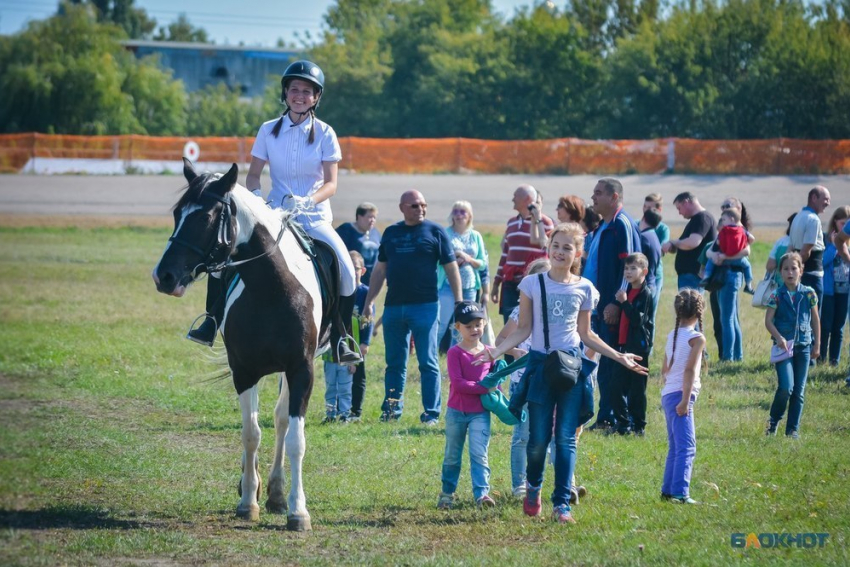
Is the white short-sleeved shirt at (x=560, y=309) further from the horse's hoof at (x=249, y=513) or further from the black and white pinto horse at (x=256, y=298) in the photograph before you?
the horse's hoof at (x=249, y=513)

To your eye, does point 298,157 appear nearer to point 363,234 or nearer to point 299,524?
point 299,524

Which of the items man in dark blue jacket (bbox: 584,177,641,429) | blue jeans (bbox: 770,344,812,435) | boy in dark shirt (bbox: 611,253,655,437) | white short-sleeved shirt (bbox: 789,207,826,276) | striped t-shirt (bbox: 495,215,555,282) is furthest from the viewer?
white short-sleeved shirt (bbox: 789,207,826,276)

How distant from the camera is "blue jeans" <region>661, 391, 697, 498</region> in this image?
8219mm

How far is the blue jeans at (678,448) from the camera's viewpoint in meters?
8.22

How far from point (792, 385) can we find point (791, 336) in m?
0.47

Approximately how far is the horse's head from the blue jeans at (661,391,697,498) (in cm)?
346

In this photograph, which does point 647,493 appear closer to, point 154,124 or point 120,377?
point 120,377

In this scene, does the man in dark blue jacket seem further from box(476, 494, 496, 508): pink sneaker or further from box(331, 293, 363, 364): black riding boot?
box(476, 494, 496, 508): pink sneaker

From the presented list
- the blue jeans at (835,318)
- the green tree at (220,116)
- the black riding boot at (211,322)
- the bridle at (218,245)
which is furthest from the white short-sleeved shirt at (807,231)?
the green tree at (220,116)

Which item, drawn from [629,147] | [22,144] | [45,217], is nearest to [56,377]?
[45,217]

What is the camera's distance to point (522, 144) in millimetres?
50344

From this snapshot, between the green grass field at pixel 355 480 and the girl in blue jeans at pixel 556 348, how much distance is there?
34cm

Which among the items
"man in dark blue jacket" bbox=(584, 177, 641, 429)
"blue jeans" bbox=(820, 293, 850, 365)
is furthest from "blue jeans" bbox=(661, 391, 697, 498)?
"blue jeans" bbox=(820, 293, 850, 365)

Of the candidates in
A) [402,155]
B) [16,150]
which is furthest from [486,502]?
[16,150]
